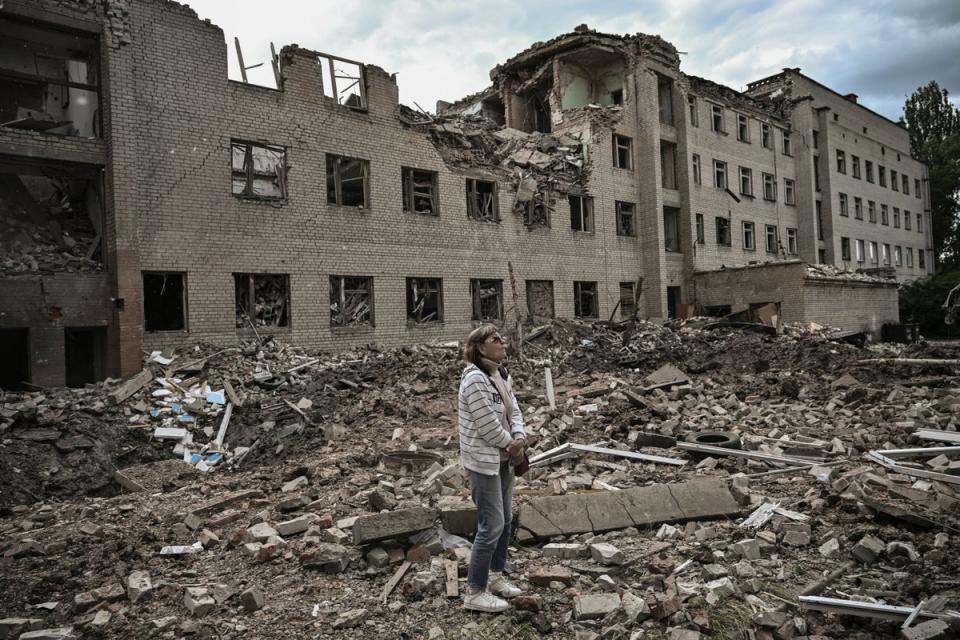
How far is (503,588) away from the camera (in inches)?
177

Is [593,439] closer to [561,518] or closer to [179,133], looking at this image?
[561,518]

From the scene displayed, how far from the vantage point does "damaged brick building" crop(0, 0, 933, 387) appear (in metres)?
13.3

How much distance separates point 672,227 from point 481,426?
26049mm

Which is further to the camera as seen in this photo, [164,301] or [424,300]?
[424,300]

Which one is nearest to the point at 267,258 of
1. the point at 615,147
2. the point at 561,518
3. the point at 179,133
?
the point at 179,133

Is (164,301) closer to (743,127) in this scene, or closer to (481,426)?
(481,426)

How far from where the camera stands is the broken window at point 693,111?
2825 cm

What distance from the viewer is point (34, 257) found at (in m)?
12.7

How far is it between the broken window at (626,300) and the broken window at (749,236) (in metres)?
9.46

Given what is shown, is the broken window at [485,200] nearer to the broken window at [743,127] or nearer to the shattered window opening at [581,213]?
the shattered window opening at [581,213]

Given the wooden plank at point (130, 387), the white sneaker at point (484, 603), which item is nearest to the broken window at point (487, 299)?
the wooden plank at point (130, 387)

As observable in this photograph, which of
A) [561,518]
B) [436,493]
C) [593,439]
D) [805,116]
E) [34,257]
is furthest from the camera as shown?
[805,116]

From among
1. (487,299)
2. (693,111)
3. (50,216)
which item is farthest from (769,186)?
(50,216)

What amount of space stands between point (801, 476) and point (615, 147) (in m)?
20.6
